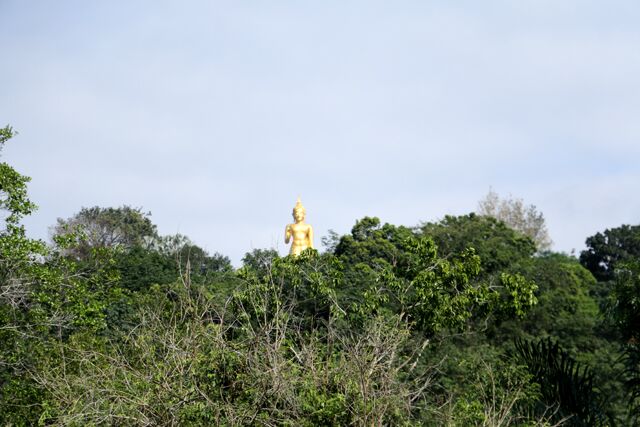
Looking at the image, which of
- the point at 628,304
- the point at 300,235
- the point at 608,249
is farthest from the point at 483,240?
the point at 608,249

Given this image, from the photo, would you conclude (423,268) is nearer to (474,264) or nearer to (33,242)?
(474,264)

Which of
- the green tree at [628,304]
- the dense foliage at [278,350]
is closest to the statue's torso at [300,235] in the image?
the dense foliage at [278,350]

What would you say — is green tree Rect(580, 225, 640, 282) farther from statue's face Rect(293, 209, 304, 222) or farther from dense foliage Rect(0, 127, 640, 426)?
dense foliage Rect(0, 127, 640, 426)

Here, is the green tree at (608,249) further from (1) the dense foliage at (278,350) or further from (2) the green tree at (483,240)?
(1) the dense foliage at (278,350)

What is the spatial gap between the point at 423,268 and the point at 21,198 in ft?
20.5

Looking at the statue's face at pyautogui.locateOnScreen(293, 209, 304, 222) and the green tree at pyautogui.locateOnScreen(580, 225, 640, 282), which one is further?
the green tree at pyautogui.locateOnScreen(580, 225, 640, 282)

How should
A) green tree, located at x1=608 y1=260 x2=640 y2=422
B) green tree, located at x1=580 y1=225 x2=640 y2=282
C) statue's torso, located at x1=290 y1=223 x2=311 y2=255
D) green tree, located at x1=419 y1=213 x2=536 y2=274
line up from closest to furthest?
green tree, located at x1=608 y1=260 x2=640 y2=422 → green tree, located at x1=419 y1=213 x2=536 y2=274 → statue's torso, located at x1=290 y1=223 x2=311 y2=255 → green tree, located at x1=580 y1=225 x2=640 y2=282

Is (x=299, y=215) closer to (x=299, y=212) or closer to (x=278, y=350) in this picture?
(x=299, y=212)

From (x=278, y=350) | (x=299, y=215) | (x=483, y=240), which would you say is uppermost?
(x=299, y=215)

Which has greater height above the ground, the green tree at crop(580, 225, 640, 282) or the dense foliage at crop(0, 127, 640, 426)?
the green tree at crop(580, 225, 640, 282)

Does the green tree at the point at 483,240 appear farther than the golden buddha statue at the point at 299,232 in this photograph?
No

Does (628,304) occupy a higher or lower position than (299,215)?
lower

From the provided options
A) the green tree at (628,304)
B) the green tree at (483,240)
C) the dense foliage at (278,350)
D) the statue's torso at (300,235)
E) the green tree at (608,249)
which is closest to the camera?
the dense foliage at (278,350)

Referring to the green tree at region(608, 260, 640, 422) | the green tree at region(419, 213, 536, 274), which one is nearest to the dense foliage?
the green tree at region(608, 260, 640, 422)
